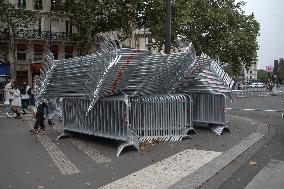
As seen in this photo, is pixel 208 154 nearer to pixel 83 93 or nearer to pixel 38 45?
pixel 83 93

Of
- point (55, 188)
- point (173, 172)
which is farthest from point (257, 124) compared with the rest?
point (55, 188)

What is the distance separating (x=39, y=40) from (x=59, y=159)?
4160 centimetres

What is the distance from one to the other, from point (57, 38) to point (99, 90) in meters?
41.5

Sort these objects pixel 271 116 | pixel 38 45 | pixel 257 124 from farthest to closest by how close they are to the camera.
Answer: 1. pixel 38 45
2. pixel 271 116
3. pixel 257 124

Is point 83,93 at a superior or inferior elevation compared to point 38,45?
inferior

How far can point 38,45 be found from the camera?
50.7 metres

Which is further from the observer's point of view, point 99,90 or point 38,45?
point 38,45

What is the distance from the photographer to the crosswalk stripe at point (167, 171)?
7961 mm

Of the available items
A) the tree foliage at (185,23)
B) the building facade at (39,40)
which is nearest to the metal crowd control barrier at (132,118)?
the tree foliage at (185,23)

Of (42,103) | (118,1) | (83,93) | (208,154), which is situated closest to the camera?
(208,154)

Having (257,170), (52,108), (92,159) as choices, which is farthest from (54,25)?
(257,170)

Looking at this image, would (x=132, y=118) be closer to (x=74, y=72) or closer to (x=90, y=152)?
(x=90, y=152)

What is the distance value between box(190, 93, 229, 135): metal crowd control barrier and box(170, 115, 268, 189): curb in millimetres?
1255

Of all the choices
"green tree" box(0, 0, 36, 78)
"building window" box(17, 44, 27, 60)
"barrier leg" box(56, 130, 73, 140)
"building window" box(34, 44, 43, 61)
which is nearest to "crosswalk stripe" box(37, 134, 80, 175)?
"barrier leg" box(56, 130, 73, 140)
